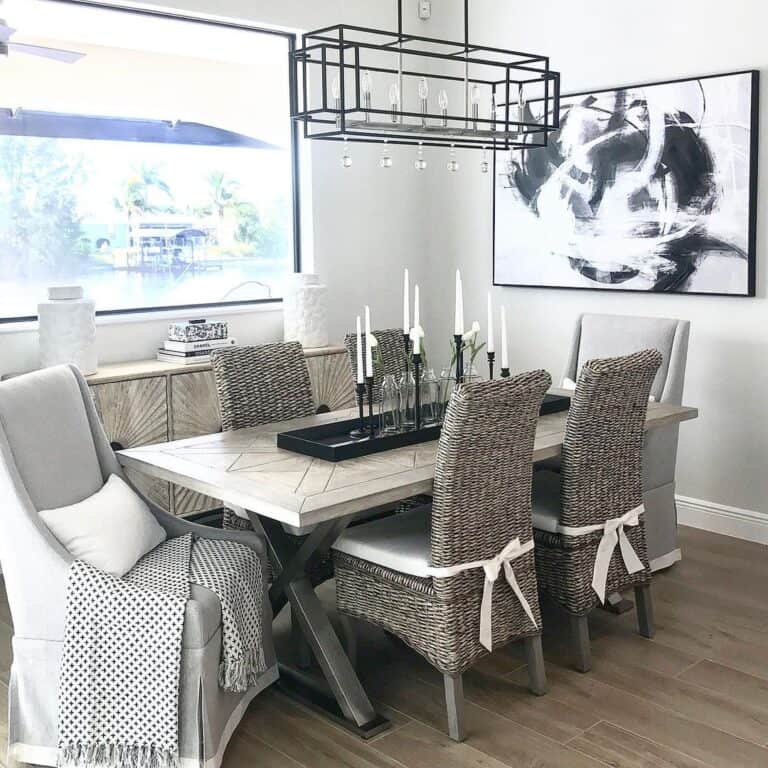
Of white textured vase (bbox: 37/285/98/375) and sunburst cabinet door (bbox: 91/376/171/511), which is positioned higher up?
white textured vase (bbox: 37/285/98/375)

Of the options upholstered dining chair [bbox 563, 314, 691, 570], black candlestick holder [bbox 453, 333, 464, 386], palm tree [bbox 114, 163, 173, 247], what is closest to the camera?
black candlestick holder [bbox 453, 333, 464, 386]

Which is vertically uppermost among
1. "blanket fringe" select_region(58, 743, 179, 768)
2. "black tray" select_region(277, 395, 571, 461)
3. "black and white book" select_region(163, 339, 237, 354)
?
"black and white book" select_region(163, 339, 237, 354)

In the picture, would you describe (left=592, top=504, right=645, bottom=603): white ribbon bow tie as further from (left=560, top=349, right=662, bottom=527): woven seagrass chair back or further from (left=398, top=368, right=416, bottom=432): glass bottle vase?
(left=398, top=368, right=416, bottom=432): glass bottle vase

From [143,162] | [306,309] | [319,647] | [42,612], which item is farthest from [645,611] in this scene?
[143,162]

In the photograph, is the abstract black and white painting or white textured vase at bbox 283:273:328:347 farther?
white textured vase at bbox 283:273:328:347

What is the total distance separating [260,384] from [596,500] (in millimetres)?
1296

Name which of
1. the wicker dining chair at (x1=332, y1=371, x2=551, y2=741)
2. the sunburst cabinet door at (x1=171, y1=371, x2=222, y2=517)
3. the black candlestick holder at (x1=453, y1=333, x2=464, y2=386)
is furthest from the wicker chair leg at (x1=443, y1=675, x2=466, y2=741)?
the sunburst cabinet door at (x1=171, y1=371, x2=222, y2=517)

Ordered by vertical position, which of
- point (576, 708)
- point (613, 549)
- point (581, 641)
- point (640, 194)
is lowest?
point (576, 708)

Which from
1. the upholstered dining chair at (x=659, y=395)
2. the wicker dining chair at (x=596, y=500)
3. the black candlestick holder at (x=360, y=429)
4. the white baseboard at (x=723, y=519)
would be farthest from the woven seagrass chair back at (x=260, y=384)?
the white baseboard at (x=723, y=519)

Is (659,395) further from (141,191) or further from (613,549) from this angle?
(141,191)

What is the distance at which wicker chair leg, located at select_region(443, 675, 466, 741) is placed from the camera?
2.83 m

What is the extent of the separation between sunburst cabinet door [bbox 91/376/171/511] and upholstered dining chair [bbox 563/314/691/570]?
5.93 feet

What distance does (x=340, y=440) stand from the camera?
330cm

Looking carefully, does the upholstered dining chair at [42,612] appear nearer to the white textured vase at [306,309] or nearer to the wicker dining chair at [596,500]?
the wicker dining chair at [596,500]
